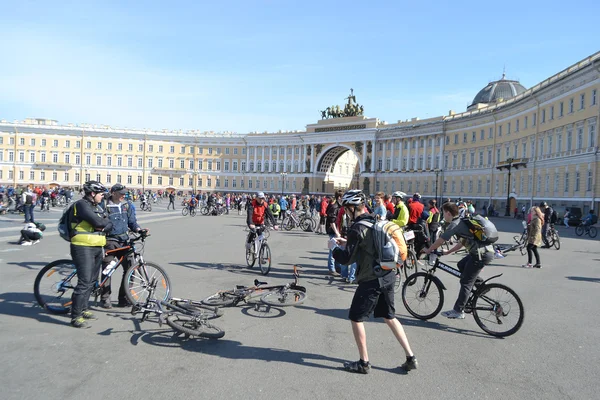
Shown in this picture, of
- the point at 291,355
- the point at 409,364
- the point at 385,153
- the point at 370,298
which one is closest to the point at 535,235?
the point at 409,364

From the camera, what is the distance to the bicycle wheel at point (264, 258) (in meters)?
9.89

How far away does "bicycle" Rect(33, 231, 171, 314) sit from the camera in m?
6.27

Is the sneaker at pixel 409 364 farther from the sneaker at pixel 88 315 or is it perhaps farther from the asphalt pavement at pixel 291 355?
the sneaker at pixel 88 315

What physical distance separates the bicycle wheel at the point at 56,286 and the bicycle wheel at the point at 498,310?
5.63 meters

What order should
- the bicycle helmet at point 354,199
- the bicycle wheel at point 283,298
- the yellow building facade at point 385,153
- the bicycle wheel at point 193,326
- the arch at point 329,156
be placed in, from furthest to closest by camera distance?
1. the arch at point 329,156
2. the yellow building facade at point 385,153
3. the bicycle wheel at point 283,298
4. the bicycle wheel at point 193,326
5. the bicycle helmet at point 354,199

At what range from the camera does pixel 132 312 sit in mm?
5992

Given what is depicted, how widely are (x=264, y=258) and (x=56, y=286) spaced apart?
14.9ft

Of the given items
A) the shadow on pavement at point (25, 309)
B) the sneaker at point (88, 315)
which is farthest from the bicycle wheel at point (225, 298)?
the shadow on pavement at point (25, 309)

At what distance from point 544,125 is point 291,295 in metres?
46.6

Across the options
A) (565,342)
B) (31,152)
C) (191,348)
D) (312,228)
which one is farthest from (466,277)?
(31,152)

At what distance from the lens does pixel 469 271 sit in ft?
19.9

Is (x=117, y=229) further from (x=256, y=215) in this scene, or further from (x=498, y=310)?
(x=498, y=310)

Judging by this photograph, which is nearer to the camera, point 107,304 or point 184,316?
point 184,316

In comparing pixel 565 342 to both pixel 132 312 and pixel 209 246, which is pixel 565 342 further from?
pixel 209 246
